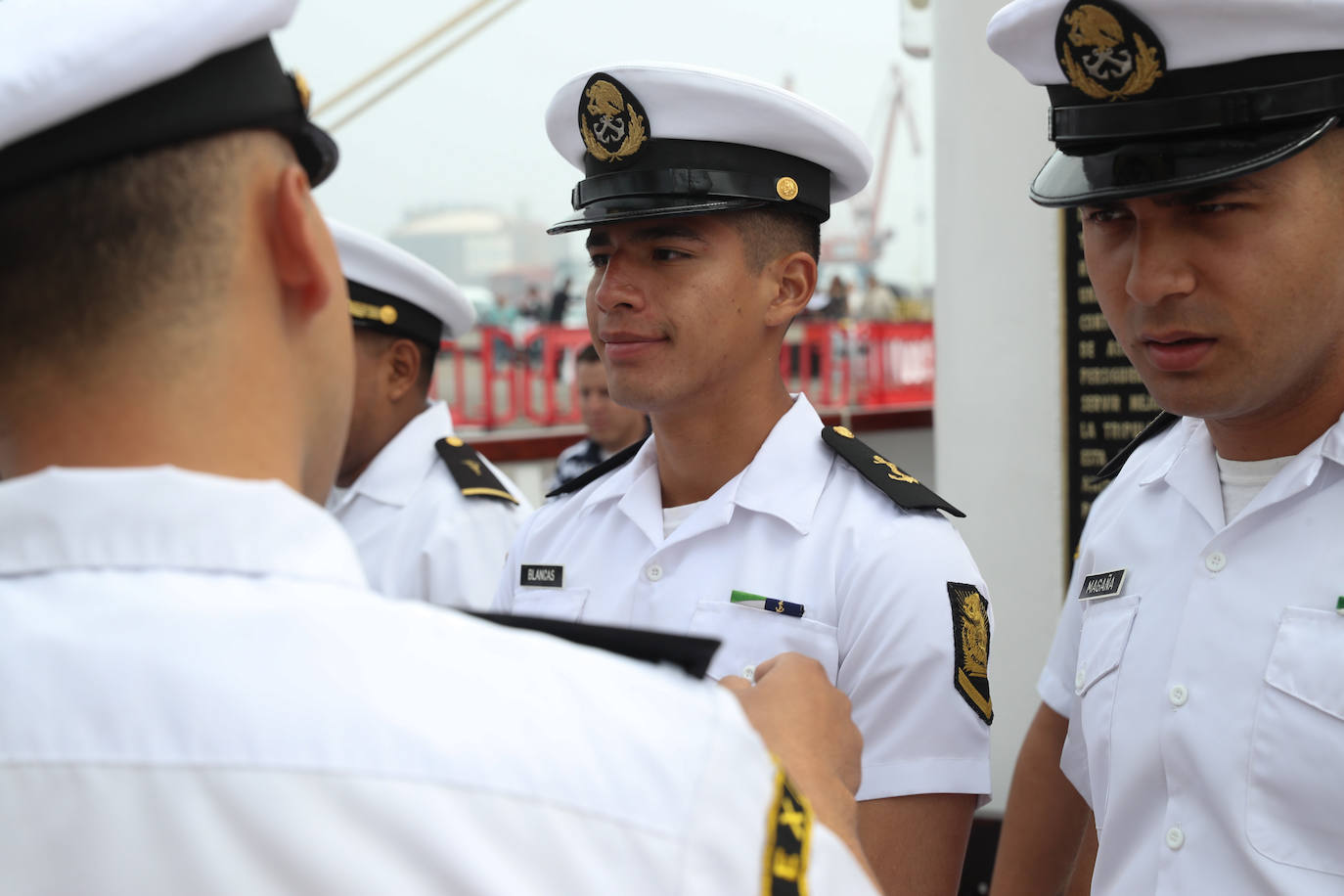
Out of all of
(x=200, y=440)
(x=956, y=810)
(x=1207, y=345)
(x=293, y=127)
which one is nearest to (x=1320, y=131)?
(x=1207, y=345)

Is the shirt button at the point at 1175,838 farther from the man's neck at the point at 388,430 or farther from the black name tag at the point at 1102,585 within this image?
the man's neck at the point at 388,430

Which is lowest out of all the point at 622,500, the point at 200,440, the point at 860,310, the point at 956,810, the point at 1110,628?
the point at 956,810

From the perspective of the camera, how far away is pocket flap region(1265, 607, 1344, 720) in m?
1.56

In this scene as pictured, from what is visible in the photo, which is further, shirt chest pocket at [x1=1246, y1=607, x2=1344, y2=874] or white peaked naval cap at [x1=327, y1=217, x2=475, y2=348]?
white peaked naval cap at [x1=327, y1=217, x2=475, y2=348]

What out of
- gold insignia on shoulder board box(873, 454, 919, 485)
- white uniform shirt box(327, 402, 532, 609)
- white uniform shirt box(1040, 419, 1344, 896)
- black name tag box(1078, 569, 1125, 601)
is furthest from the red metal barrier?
white uniform shirt box(1040, 419, 1344, 896)

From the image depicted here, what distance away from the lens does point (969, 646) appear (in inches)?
80.9

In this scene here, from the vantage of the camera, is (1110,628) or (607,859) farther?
(1110,628)

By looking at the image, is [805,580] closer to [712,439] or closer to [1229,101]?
[712,439]

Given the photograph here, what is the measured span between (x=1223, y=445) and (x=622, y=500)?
111 centimetres

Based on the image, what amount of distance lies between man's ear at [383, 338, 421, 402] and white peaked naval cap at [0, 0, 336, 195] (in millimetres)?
2488

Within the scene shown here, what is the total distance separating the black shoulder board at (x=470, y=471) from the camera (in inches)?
126

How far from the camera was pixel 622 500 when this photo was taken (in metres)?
2.46

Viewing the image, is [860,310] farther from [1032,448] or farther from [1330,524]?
[1330,524]

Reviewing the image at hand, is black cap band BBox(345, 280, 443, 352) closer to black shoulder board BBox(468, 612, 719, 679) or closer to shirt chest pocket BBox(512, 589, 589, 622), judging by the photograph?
shirt chest pocket BBox(512, 589, 589, 622)
